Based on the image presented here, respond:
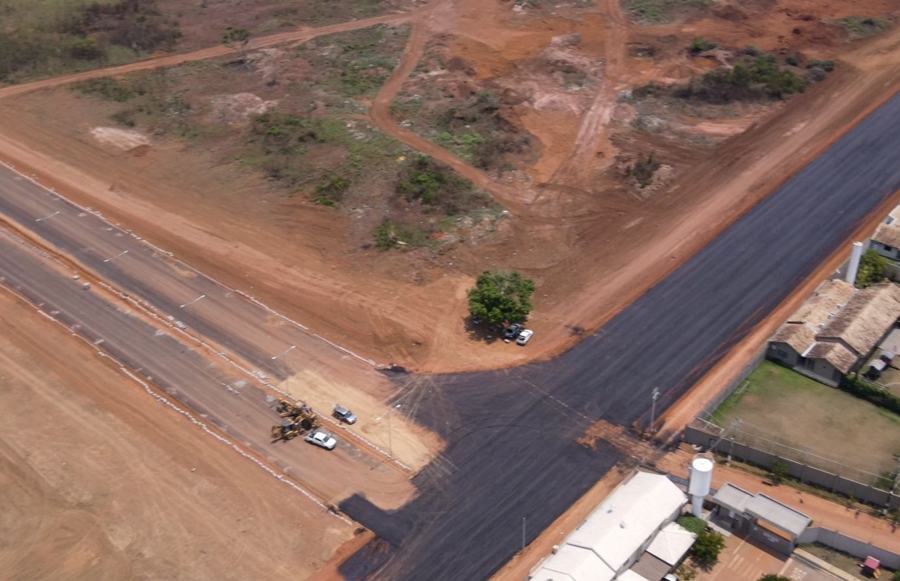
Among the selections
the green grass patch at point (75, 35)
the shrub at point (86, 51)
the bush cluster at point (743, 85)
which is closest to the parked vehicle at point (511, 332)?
the bush cluster at point (743, 85)

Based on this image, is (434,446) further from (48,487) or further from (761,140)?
(761,140)

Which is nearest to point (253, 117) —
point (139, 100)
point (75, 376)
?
point (139, 100)

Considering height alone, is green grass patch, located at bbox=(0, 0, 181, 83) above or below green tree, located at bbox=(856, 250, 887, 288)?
above

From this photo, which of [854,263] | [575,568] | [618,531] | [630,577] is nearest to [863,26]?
[854,263]

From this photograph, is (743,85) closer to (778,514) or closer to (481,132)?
(481,132)

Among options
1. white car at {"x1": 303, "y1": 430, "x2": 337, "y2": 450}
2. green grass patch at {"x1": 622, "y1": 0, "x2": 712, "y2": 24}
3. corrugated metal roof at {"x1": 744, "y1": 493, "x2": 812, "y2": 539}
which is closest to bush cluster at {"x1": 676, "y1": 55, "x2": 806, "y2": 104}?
green grass patch at {"x1": 622, "y1": 0, "x2": 712, "y2": 24}

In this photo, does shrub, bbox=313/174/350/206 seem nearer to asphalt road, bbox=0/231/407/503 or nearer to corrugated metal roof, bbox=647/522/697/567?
asphalt road, bbox=0/231/407/503

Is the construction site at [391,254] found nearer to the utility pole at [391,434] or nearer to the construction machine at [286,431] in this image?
the construction machine at [286,431]
